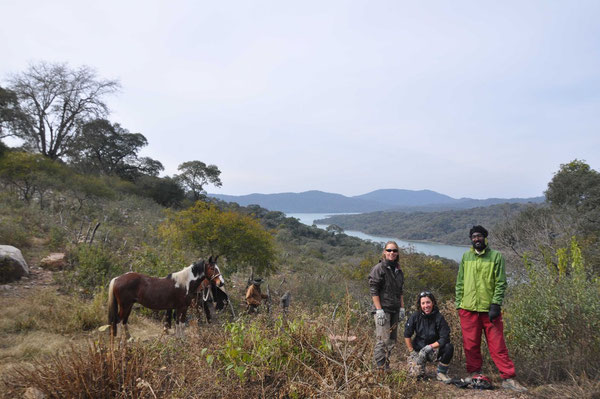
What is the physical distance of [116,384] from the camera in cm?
256

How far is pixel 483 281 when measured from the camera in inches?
149

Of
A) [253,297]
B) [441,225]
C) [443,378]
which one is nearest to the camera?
[443,378]

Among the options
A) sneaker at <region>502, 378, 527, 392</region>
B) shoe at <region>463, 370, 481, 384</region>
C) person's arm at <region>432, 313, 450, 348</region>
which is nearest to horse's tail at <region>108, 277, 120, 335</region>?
person's arm at <region>432, 313, 450, 348</region>

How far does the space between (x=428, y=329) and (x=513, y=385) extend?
3.11ft

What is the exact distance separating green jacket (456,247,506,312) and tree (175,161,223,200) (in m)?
34.7

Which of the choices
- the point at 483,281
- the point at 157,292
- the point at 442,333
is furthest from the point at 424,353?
the point at 157,292

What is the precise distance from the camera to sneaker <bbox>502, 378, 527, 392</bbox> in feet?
11.1

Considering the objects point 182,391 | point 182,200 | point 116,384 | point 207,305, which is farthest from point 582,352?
point 182,200

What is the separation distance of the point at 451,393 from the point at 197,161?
37.6 m

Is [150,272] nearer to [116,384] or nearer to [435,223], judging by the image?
[116,384]

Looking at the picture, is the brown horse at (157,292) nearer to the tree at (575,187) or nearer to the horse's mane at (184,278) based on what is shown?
the horse's mane at (184,278)

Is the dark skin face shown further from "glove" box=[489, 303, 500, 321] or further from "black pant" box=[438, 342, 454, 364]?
"black pant" box=[438, 342, 454, 364]

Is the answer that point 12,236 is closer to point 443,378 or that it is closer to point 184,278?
point 184,278

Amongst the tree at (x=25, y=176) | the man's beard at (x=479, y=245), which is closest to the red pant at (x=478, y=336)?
the man's beard at (x=479, y=245)
